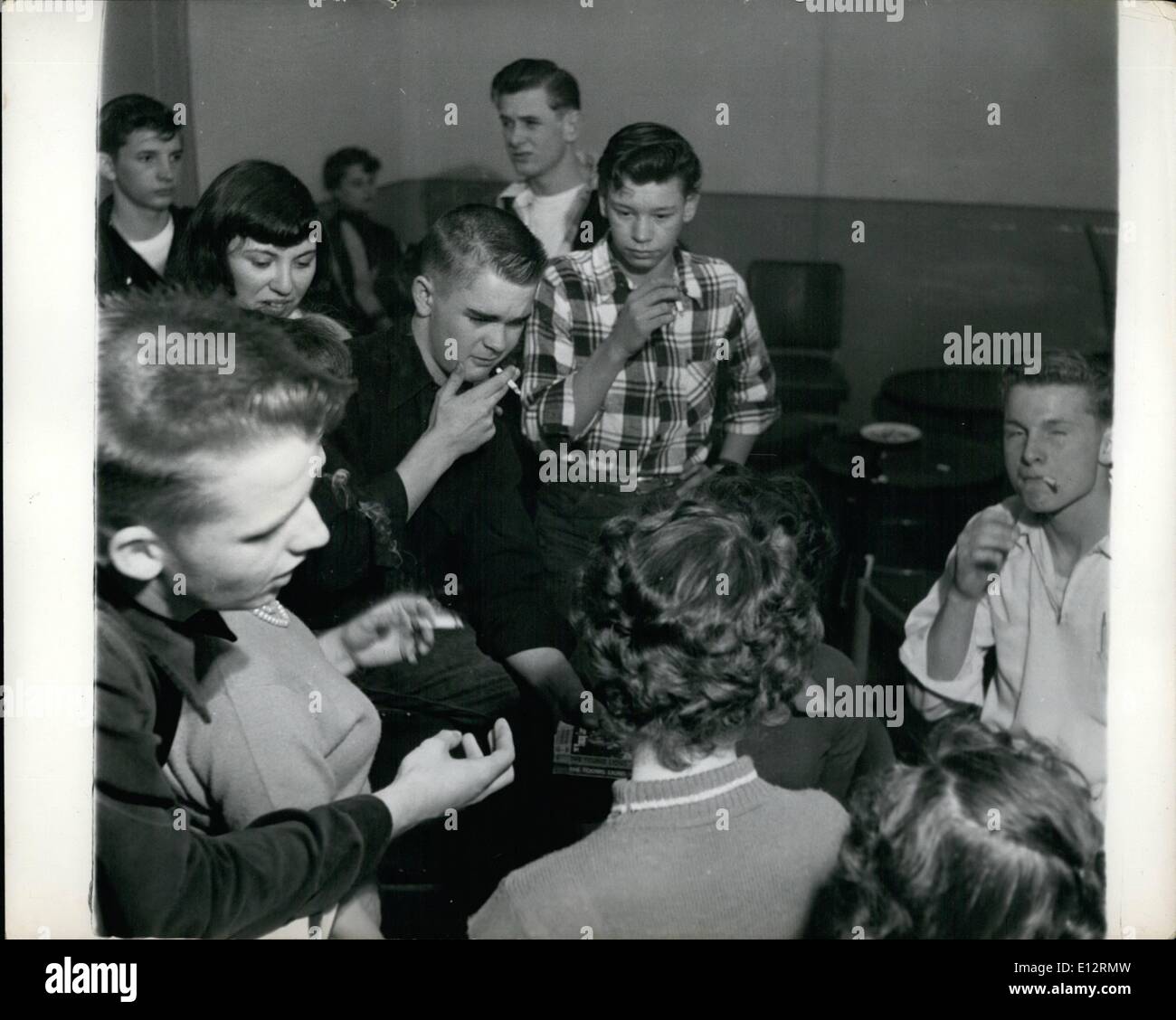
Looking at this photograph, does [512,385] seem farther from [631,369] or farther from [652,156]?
[652,156]

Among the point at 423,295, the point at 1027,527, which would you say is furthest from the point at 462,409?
the point at 1027,527

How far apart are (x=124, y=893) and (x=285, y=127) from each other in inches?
48.6

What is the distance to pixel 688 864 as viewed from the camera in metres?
1.78

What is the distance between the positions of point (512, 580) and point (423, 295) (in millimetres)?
487

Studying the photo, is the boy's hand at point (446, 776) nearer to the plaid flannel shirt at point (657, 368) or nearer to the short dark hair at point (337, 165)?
the plaid flannel shirt at point (657, 368)

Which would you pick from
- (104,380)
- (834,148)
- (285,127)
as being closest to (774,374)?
(834,148)

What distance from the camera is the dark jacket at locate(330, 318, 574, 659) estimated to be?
209cm

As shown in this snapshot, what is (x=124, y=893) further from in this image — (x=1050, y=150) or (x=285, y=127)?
(x=1050, y=150)

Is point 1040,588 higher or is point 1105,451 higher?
point 1105,451

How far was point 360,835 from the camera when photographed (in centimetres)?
203

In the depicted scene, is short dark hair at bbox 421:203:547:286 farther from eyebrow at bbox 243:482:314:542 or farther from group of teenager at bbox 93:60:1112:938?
eyebrow at bbox 243:482:314:542

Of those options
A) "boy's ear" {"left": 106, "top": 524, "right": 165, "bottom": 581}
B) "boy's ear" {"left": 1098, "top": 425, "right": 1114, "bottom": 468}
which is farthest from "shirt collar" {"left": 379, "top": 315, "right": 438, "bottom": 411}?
"boy's ear" {"left": 1098, "top": 425, "right": 1114, "bottom": 468}

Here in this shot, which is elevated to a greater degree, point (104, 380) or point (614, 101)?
point (614, 101)

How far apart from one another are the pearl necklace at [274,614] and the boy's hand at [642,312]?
689mm
